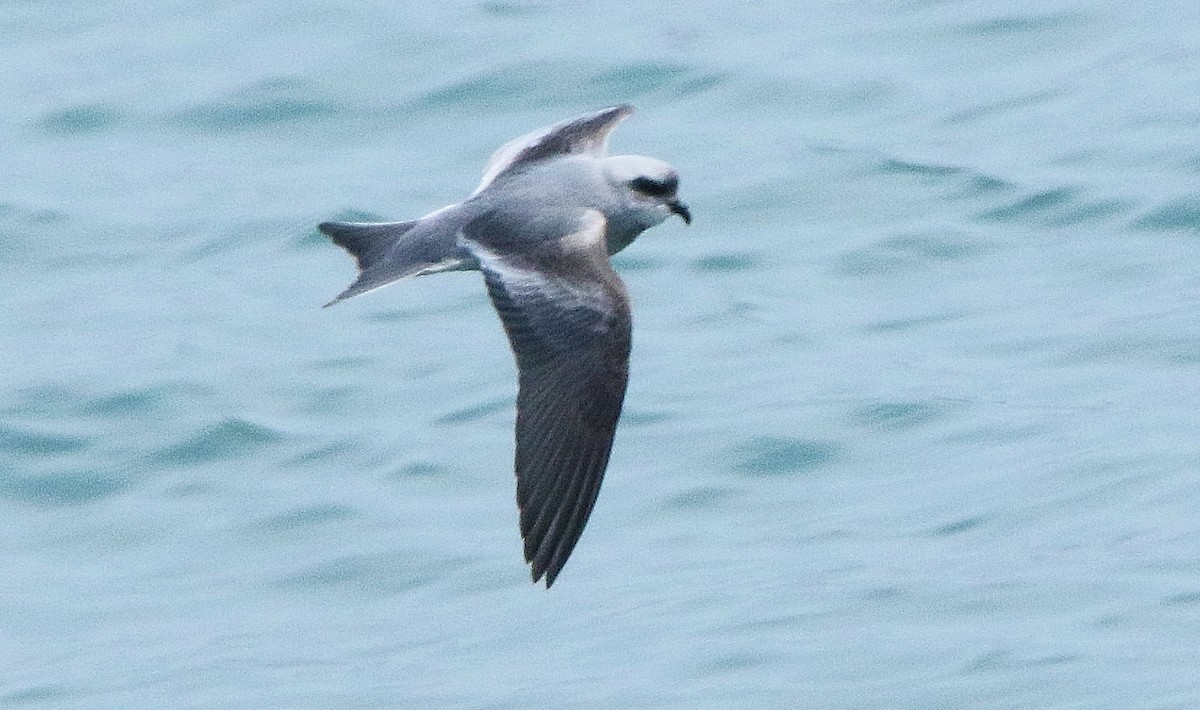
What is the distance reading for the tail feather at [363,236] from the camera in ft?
24.4

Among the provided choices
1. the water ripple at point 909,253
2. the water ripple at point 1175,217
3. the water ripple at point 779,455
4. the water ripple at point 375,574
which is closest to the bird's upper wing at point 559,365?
the water ripple at point 375,574

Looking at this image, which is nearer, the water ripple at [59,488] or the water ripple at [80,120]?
the water ripple at [59,488]

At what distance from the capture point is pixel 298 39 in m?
15.0

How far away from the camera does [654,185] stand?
7.54 metres

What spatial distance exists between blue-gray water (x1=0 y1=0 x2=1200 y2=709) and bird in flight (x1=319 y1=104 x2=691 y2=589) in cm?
198

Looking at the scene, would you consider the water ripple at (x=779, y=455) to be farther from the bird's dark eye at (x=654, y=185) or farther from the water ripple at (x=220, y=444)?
the bird's dark eye at (x=654, y=185)

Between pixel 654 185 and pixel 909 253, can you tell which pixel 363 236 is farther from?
pixel 909 253

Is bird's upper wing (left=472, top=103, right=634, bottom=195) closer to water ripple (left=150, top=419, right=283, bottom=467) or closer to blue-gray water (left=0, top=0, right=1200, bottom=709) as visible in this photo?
blue-gray water (left=0, top=0, right=1200, bottom=709)

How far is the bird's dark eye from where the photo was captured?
754 centimetres

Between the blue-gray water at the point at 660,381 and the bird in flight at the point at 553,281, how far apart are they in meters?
1.98

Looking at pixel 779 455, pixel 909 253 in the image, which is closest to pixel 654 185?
pixel 779 455

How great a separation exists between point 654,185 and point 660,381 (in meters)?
3.31

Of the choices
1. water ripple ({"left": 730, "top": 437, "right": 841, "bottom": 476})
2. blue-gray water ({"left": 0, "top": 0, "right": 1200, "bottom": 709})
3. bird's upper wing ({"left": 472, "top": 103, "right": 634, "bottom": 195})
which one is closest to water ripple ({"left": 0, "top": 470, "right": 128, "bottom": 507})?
blue-gray water ({"left": 0, "top": 0, "right": 1200, "bottom": 709})

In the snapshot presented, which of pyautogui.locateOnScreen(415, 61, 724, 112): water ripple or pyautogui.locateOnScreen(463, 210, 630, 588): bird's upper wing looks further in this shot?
pyautogui.locateOnScreen(415, 61, 724, 112): water ripple
